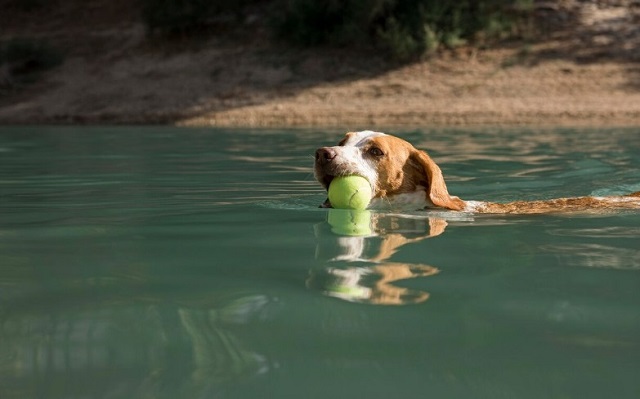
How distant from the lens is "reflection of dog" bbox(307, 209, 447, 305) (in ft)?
10.8

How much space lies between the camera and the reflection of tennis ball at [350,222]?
4.86m

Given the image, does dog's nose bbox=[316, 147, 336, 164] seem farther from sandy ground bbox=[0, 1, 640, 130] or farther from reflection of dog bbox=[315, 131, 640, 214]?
sandy ground bbox=[0, 1, 640, 130]

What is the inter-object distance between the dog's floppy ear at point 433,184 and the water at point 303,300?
0.23 m

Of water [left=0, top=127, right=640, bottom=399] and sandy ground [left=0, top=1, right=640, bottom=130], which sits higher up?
sandy ground [left=0, top=1, right=640, bottom=130]

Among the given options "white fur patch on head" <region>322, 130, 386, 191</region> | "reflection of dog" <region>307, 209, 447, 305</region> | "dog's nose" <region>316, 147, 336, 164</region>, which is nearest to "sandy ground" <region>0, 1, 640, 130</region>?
"white fur patch on head" <region>322, 130, 386, 191</region>

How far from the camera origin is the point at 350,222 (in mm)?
5207

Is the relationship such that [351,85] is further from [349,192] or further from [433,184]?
[349,192]

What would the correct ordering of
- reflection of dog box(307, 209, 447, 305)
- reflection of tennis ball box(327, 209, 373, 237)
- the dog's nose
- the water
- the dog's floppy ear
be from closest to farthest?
the water
reflection of dog box(307, 209, 447, 305)
reflection of tennis ball box(327, 209, 373, 237)
the dog's nose
the dog's floppy ear

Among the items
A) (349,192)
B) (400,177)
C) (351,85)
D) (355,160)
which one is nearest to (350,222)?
(349,192)

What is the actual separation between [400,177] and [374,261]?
6.90 ft

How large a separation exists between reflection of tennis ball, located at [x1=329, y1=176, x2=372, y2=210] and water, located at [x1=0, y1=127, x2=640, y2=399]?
13 centimetres

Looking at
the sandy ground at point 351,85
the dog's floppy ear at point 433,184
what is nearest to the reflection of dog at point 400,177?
the dog's floppy ear at point 433,184

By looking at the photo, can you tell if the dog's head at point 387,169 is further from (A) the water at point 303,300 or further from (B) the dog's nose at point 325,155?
(A) the water at point 303,300

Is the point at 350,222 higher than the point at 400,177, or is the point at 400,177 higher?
the point at 400,177
